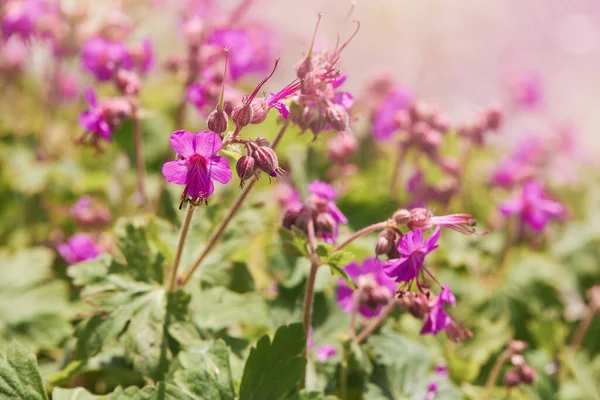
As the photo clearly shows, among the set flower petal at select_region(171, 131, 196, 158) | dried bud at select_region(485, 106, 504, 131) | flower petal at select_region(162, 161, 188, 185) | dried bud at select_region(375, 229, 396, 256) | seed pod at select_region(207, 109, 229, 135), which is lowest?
dried bud at select_region(375, 229, 396, 256)

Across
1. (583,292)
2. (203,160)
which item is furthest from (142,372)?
(583,292)

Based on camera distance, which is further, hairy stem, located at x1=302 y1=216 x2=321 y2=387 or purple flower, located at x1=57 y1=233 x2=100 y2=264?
purple flower, located at x1=57 y1=233 x2=100 y2=264

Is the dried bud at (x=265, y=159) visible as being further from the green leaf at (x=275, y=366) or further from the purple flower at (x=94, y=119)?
the purple flower at (x=94, y=119)

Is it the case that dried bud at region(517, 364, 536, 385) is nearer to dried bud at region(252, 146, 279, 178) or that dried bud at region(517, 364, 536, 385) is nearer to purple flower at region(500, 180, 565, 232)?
purple flower at region(500, 180, 565, 232)

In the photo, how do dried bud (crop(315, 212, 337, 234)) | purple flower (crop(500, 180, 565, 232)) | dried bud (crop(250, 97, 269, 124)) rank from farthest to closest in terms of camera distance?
purple flower (crop(500, 180, 565, 232)), dried bud (crop(315, 212, 337, 234)), dried bud (crop(250, 97, 269, 124))

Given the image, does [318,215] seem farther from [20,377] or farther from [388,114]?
[388,114]

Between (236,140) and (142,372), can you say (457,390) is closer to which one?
(142,372)

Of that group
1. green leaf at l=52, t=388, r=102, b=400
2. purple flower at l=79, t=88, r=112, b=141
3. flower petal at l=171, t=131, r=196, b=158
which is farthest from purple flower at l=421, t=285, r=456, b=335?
purple flower at l=79, t=88, r=112, b=141

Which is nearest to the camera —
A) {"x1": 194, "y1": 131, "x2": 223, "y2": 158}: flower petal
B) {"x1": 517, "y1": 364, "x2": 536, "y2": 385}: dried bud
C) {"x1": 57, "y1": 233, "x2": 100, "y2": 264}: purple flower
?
{"x1": 194, "y1": 131, "x2": 223, "y2": 158}: flower petal
